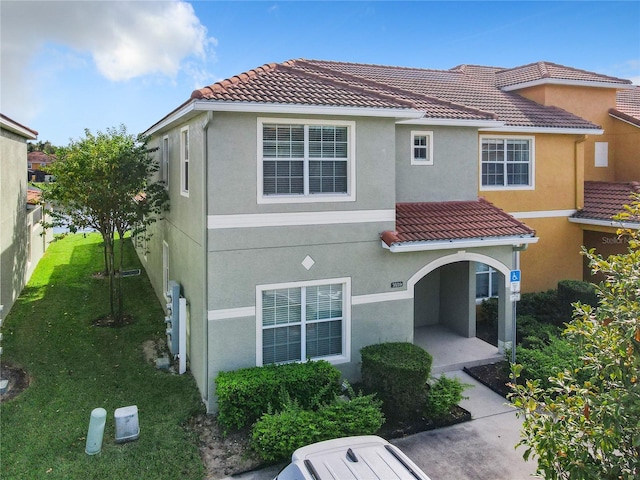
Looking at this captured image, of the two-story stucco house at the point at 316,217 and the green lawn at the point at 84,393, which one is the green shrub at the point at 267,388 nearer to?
the two-story stucco house at the point at 316,217

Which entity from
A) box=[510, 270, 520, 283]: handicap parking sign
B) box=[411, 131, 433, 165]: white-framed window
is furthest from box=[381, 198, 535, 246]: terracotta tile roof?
box=[411, 131, 433, 165]: white-framed window

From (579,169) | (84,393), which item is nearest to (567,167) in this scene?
(579,169)

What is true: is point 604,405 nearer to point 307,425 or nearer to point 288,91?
point 307,425

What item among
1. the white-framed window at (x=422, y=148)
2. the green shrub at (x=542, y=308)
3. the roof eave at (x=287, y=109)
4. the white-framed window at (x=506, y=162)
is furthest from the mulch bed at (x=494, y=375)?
the roof eave at (x=287, y=109)

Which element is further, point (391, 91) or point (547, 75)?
point (547, 75)

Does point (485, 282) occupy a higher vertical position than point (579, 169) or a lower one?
lower

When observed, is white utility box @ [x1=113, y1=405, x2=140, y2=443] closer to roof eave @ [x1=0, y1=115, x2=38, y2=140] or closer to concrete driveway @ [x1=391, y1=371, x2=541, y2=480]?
concrete driveway @ [x1=391, y1=371, x2=541, y2=480]

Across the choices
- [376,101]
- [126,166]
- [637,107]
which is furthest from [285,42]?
[637,107]
